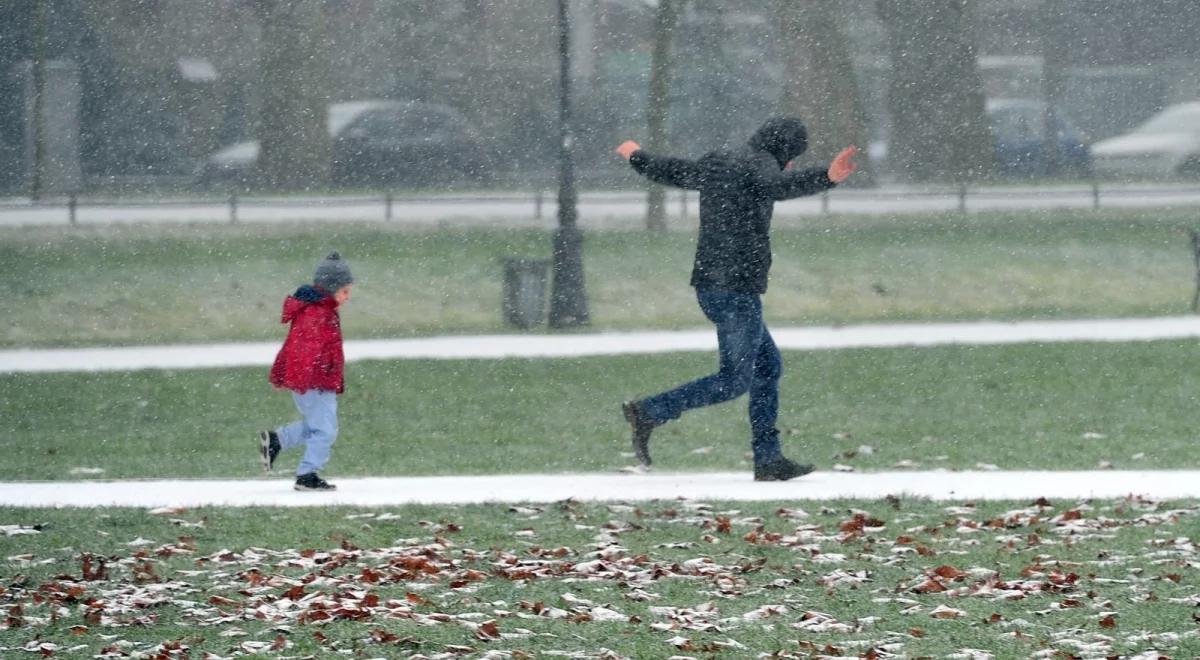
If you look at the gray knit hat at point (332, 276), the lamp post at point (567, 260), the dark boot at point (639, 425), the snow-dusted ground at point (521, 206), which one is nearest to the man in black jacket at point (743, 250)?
the dark boot at point (639, 425)

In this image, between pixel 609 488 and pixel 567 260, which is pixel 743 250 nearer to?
pixel 609 488

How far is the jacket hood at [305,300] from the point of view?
31.2ft

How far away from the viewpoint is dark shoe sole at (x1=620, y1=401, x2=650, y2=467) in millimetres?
10023

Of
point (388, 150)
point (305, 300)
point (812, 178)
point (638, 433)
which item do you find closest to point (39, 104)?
point (388, 150)

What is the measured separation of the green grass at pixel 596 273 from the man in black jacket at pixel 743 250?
375 inches

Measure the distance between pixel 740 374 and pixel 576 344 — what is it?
750 cm

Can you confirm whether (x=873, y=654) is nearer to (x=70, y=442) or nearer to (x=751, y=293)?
(x=751, y=293)

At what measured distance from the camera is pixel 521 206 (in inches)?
1048

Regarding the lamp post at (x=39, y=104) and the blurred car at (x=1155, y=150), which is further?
the blurred car at (x=1155, y=150)

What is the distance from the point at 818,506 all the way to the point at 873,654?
2.96m

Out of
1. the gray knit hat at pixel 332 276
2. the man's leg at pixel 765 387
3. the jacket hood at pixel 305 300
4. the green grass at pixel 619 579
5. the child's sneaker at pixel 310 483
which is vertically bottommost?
the green grass at pixel 619 579

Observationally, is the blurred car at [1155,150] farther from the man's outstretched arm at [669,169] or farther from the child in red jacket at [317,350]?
the child in red jacket at [317,350]

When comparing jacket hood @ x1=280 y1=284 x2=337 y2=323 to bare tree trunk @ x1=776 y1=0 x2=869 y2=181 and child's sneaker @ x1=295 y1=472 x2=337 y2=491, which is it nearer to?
child's sneaker @ x1=295 y1=472 x2=337 y2=491

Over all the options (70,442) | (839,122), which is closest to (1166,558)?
(70,442)
